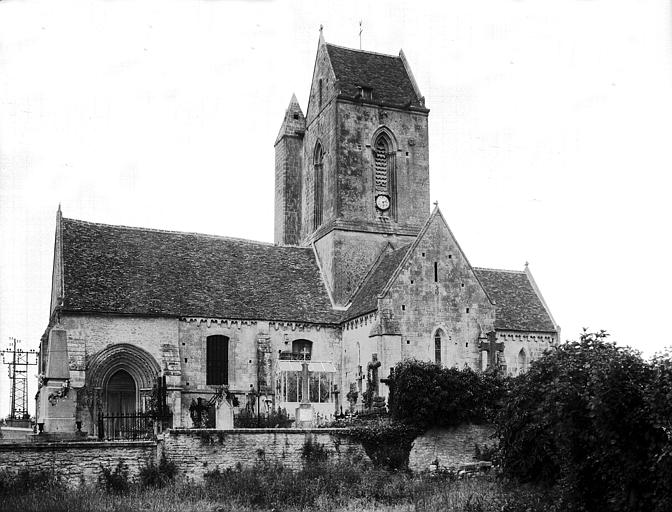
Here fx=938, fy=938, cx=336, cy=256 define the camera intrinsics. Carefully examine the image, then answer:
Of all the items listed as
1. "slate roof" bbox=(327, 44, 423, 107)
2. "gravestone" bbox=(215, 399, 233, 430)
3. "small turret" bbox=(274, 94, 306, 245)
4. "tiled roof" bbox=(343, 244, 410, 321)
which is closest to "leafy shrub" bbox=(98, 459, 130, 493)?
"gravestone" bbox=(215, 399, 233, 430)

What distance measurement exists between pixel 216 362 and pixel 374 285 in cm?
831

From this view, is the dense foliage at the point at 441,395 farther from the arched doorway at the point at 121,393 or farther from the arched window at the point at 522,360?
the arched doorway at the point at 121,393

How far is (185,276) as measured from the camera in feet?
147

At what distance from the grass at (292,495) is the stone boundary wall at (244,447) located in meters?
0.48

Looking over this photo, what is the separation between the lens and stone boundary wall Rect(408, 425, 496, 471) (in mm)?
34469

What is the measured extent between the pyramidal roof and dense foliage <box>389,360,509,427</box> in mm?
21926

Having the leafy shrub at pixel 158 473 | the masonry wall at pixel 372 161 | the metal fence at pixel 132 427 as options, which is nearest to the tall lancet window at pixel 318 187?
the masonry wall at pixel 372 161

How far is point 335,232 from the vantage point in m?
47.4

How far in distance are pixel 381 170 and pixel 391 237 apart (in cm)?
383

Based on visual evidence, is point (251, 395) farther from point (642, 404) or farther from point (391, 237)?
point (642, 404)

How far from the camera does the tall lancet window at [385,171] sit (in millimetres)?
49594

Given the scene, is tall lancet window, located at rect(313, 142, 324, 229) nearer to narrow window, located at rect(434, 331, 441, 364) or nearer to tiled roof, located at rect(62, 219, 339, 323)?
tiled roof, located at rect(62, 219, 339, 323)

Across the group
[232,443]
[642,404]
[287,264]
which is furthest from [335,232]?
[642,404]

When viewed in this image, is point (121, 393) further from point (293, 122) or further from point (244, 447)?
point (293, 122)
